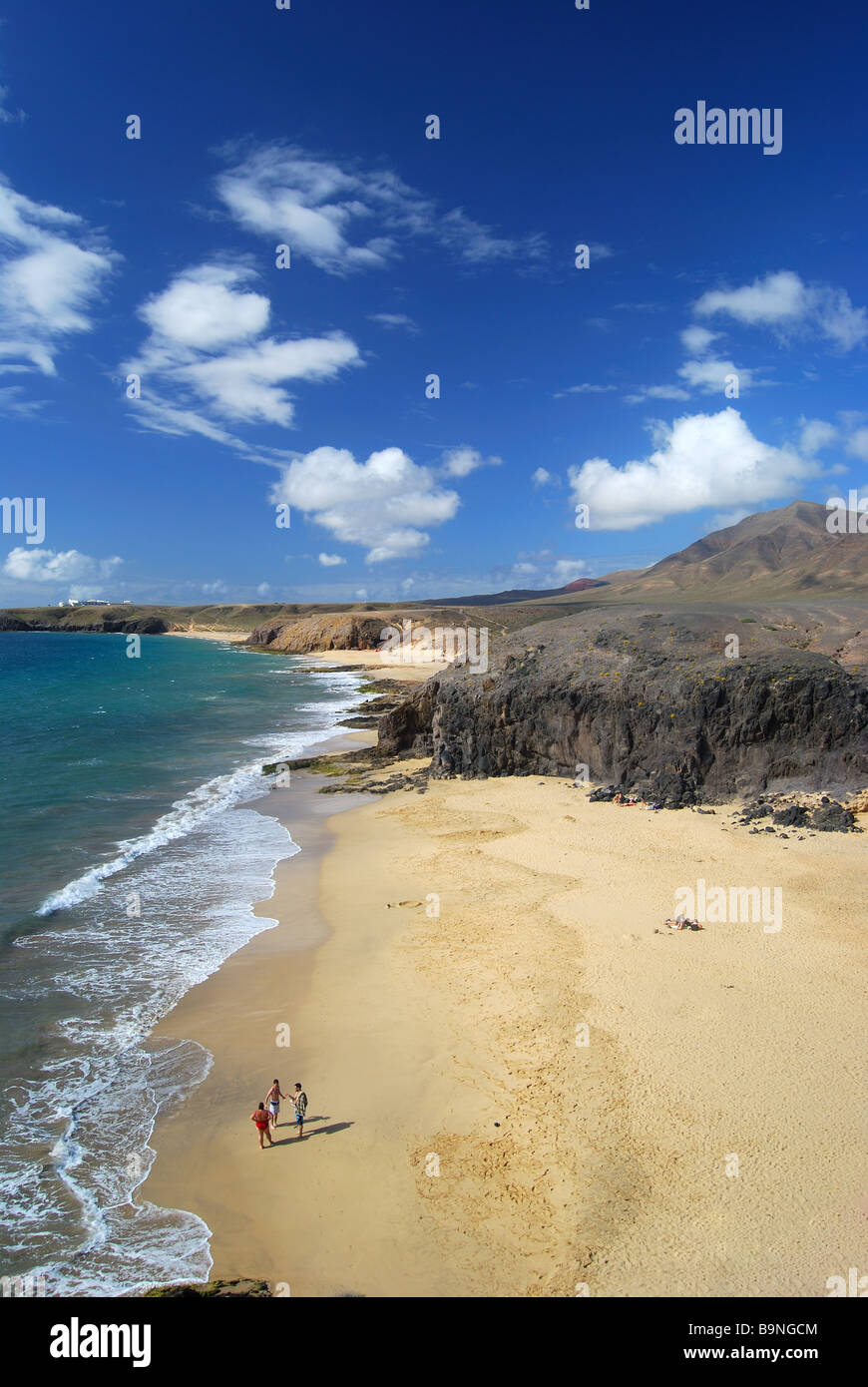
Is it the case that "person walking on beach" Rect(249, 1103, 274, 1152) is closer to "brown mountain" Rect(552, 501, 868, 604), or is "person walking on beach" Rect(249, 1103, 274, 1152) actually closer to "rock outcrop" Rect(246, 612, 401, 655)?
"brown mountain" Rect(552, 501, 868, 604)

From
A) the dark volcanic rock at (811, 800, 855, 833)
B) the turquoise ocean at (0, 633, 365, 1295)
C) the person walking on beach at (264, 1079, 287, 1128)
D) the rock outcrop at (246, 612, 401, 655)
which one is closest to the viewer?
the turquoise ocean at (0, 633, 365, 1295)

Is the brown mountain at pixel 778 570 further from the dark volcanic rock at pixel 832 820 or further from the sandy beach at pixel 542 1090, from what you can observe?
the sandy beach at pixel 542 1090

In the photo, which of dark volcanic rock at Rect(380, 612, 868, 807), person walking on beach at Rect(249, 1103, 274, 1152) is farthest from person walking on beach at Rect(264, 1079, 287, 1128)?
dark volcanic rock at Rect(380, 612, 868, 807)

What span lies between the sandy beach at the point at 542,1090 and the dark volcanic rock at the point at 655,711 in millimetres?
5778

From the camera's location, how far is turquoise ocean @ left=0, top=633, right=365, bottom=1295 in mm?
8633

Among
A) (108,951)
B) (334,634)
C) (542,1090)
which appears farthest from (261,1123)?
(334,634)

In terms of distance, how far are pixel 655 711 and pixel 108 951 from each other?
19.3 metres

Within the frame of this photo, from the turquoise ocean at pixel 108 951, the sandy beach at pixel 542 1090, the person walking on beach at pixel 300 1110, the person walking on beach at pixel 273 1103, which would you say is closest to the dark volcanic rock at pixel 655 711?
the sandy beach at pixel 542 1090

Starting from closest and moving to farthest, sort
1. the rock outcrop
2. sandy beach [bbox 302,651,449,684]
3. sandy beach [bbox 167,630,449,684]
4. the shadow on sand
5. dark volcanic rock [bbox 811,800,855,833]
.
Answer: the shadow on sand, dark volcanic rock [bbox 811,800,855,833], sandy beach [bbox 302,651,449,684], sandy beach [bbox 167,630,449,684], the rock outcrop

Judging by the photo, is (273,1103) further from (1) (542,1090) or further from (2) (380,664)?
(2) (380,664)

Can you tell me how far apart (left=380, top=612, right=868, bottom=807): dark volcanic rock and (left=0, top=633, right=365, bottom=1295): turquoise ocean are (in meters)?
10.5

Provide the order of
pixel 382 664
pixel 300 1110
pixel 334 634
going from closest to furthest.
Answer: pixel 300 1110 < pixel 382 664 < pixel 334 634

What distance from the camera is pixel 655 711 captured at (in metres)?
26.1
